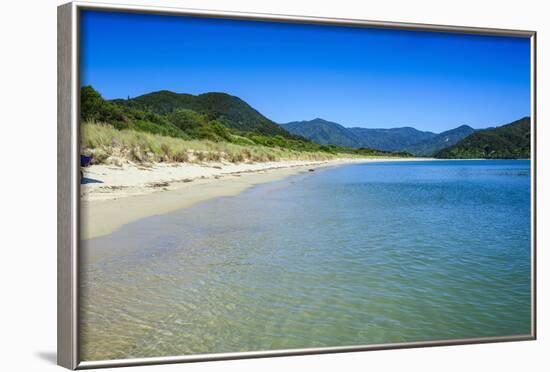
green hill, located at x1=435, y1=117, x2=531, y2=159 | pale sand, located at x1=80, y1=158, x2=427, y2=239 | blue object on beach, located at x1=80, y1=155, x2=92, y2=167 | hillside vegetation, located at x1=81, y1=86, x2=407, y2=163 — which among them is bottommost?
pale sand, located at x1=80, y1=158, x2=427, y2=239

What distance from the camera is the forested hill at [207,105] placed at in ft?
14.1

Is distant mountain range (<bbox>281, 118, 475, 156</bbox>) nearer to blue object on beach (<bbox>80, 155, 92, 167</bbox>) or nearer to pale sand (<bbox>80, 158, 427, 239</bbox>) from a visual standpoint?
pale sand (<bbox>80, 158, 427, 239</bbox>)

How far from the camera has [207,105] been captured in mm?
4453

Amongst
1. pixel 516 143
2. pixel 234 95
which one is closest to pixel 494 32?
pixel 516 143

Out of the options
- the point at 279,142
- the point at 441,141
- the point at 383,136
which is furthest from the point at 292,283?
the point at 279,142

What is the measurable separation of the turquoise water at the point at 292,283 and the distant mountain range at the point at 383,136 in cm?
66

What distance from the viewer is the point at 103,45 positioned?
342 centimetres

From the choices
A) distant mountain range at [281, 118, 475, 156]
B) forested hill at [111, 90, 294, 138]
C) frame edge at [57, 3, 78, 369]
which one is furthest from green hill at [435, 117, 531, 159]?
frame edge at [57, 3, 78, 369]

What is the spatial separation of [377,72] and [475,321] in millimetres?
2219

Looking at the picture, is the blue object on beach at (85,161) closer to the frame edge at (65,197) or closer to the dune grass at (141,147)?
the dune grass at (141,147)

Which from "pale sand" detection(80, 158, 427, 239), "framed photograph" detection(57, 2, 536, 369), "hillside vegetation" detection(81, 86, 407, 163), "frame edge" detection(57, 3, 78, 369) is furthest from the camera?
"hillside vegetation" detection(81, 86, 407, 163)

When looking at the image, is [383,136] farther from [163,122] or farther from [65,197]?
[65,197]

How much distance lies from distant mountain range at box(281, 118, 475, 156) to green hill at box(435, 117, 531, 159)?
0.38 ft

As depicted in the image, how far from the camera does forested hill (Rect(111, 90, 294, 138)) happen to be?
169 inches
